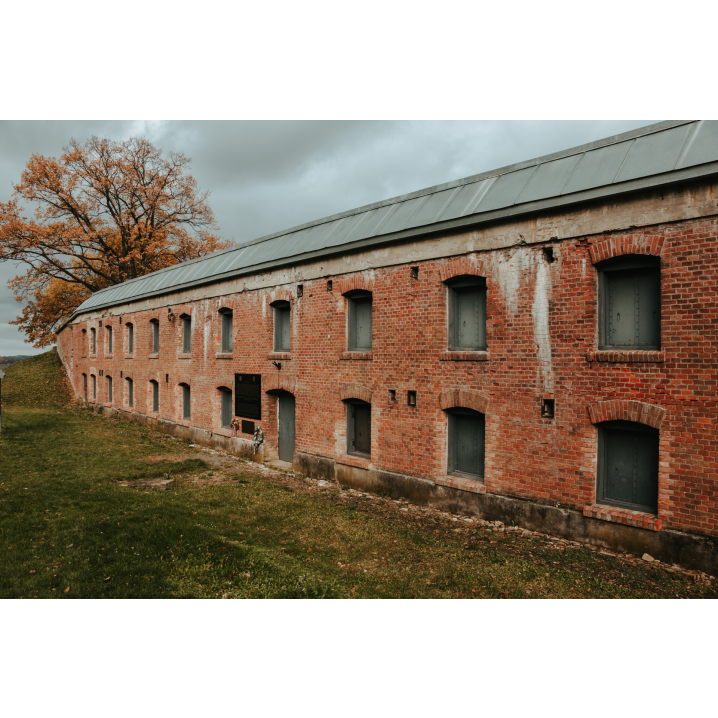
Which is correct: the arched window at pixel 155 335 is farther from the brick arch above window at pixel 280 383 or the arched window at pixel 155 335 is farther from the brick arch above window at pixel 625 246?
the brick arch above window at pixel 625 246

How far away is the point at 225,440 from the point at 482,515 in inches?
366

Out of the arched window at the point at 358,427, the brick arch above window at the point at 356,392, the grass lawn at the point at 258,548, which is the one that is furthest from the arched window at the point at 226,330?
the arched window at the point at 358,427

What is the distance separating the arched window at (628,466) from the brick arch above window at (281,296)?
8264 millimetres

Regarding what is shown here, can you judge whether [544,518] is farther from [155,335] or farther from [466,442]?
[155,335]

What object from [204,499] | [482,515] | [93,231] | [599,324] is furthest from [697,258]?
[93,231]

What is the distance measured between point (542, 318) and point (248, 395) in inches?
362

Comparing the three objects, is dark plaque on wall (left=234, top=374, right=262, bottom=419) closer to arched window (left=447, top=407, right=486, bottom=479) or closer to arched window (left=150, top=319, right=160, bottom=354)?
arched window (left=447, top=407, right=486, bottom=479)

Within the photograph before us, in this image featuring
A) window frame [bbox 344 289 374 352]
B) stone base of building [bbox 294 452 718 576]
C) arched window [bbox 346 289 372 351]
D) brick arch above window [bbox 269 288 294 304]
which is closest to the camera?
stone base of building [bbox 294 452 718 576]

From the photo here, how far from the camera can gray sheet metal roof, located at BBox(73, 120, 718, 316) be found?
20.6 feet

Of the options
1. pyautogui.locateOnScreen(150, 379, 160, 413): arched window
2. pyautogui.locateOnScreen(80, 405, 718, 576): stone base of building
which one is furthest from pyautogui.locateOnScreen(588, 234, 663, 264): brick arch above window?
pyautogui.locateOnScreen(150, 379, 160, 413): arched window

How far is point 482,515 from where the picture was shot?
27.0 ft

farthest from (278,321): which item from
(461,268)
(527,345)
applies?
(527,345)

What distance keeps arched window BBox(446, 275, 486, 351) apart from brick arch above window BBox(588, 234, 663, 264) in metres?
2.07

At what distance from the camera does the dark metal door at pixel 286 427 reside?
12.8 metres
